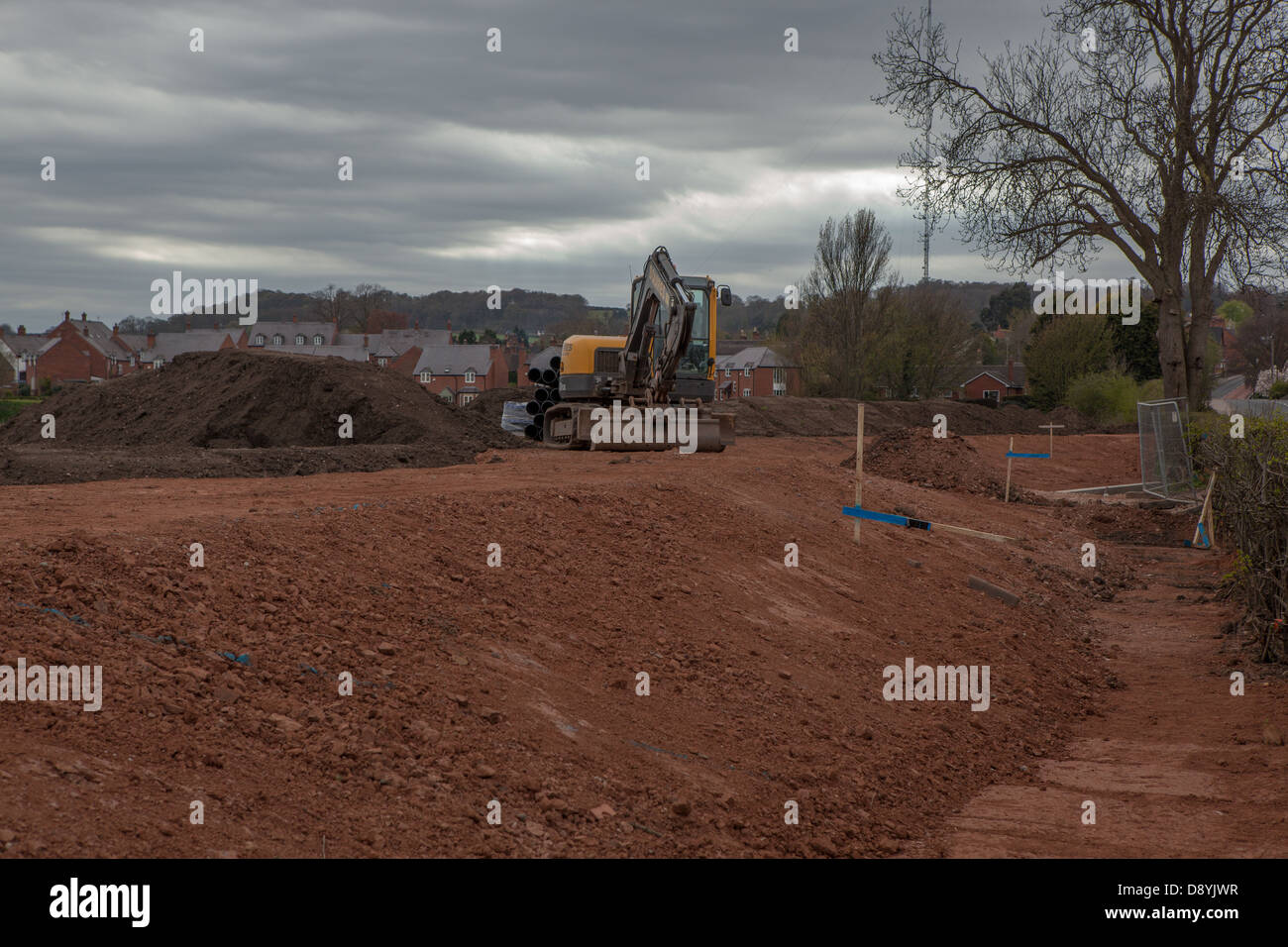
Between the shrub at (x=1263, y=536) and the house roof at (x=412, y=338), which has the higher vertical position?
the house roof at (x=412, y=338)

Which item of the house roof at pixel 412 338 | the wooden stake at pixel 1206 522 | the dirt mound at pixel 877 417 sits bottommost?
the wooden stake at pixel 1206 522

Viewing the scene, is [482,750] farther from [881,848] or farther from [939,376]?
[939,376]

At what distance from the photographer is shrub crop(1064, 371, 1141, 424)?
1989 inches

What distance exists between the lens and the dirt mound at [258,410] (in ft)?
85.3

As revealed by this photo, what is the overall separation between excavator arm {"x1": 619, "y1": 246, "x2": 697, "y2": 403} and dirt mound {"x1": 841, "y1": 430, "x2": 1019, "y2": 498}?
7710 mm

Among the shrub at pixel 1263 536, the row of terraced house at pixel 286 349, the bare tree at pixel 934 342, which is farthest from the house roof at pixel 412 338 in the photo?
the shrub at pixel 1263 536

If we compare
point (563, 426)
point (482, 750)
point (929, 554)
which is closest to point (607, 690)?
point (482, 750)

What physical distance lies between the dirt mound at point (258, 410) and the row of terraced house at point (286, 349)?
175 feet

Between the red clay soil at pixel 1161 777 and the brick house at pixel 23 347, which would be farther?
the brick house at pixel 23 347

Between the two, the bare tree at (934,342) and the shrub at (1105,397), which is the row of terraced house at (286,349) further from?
the shrub at (1105,397)

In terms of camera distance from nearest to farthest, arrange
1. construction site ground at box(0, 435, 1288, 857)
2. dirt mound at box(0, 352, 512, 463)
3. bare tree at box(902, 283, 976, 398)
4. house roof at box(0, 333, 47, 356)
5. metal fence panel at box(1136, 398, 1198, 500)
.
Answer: construction site ground at box(0, 435, 1288, 857) → metal fence panel at box(1136, 398, 1198, 500) → dirt mound at box(0, 352, 512, 463) → bare tree at box(902, 283, 976, 398) → house roof at box(0, 333, 47, 356)

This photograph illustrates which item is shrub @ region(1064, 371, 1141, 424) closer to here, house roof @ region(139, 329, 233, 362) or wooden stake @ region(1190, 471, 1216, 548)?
wooden stake @ region(1190, 471, 1216, 548)

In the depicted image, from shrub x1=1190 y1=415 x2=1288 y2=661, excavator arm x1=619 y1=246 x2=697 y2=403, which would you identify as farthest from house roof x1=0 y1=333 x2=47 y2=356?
shrub x1=1190 y1=415 x2=1288 y2=661
